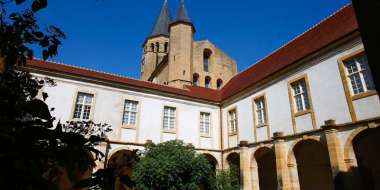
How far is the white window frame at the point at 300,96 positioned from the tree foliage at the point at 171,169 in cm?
514

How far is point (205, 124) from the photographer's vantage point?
16.1m

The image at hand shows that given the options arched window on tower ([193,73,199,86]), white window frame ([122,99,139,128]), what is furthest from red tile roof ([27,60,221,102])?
arched window on tower ([193,73,199,86])

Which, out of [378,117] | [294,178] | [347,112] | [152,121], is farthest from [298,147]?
[152,121]

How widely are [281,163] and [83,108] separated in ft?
33.6

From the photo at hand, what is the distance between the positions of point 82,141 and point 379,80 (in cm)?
160

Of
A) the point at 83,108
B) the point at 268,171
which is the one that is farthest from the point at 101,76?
the point at 268,171

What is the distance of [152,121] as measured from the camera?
561 inches

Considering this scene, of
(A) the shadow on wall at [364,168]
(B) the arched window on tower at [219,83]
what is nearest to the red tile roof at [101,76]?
(A) the shadow on wall at [364,168]

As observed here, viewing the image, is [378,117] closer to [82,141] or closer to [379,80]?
[379,80]

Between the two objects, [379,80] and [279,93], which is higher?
[279,93]

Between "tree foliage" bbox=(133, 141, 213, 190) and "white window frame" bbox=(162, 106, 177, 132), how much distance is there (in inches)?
153

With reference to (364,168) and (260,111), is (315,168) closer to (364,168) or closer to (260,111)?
(364,168)

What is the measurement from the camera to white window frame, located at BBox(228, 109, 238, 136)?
15.0 metres

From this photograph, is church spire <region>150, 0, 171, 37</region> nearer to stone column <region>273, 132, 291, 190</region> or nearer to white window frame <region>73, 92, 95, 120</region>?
white window frame <region>73, 92, 95, 120</region>
